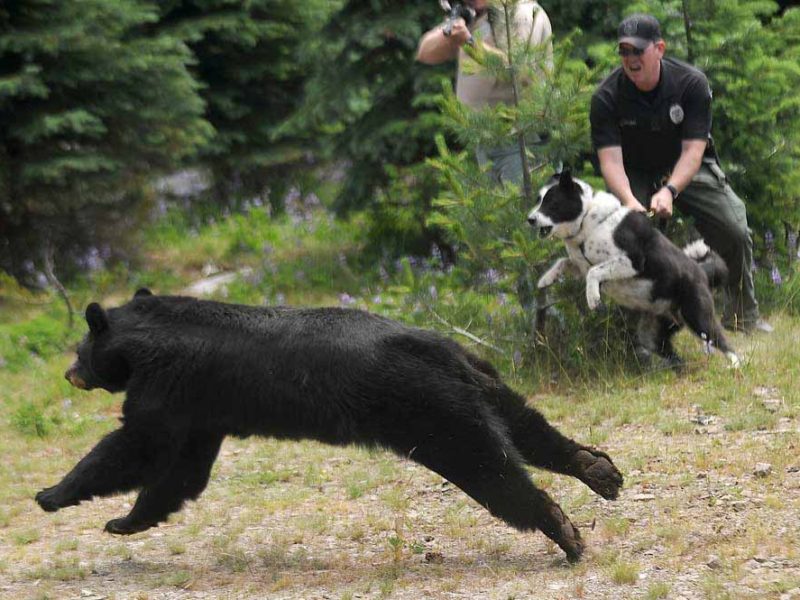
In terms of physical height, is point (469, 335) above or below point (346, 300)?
above

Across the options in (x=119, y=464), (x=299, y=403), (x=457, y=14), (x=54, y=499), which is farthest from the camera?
(x=457, y=14)

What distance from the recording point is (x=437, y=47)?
8.52 metres

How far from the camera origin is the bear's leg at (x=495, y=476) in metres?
4.99

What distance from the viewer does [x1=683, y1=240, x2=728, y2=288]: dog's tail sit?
8.01 m

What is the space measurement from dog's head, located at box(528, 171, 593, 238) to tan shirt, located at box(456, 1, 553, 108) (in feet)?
3.19

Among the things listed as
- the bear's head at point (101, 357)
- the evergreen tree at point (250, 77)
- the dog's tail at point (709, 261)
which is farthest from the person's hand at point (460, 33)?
the evergreen tree at point (250, 77)

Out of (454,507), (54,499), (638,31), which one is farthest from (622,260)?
(54,499)

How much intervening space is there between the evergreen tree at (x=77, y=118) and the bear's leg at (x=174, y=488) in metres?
5.58

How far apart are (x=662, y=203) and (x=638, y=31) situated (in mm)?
1030

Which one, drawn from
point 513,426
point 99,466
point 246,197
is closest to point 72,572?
point 99,466

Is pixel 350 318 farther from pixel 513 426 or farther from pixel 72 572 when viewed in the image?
pixel 72 572

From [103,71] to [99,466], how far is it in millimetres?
6269

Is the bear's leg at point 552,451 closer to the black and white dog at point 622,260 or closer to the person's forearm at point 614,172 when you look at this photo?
the black and white dog at point 622,260

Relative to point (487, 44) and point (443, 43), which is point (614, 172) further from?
point (443, 43)
